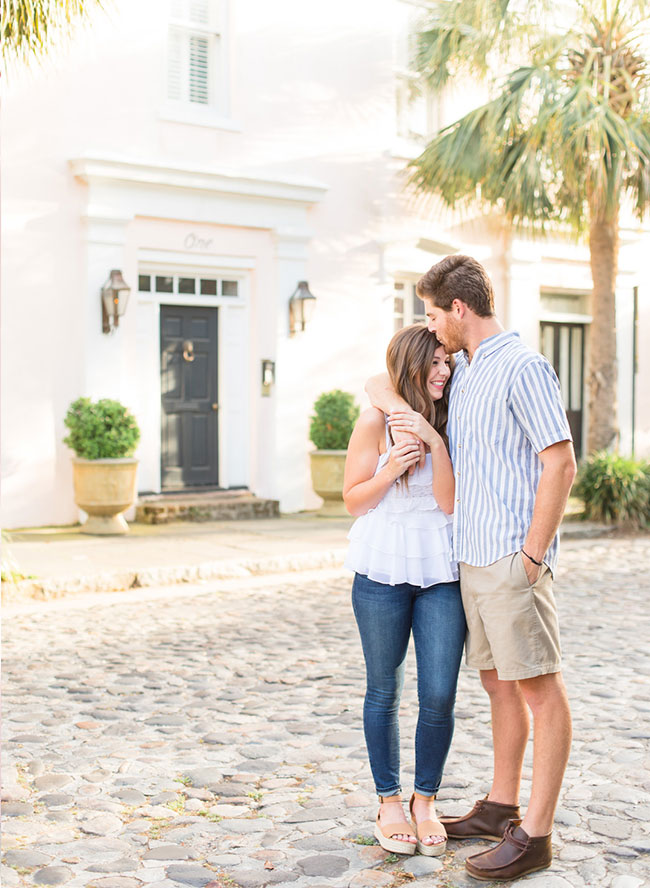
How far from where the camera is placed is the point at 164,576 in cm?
901

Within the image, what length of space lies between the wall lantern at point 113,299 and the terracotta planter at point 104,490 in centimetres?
152

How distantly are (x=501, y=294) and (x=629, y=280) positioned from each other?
118 inches

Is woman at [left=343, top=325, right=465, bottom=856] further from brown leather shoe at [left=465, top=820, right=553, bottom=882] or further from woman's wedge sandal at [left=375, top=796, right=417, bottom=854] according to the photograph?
brown leather shoe at [left=465, top=820, right=553, bottom=882]

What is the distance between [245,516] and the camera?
12.6 m

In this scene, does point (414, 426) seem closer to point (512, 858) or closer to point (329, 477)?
point (512, 858)

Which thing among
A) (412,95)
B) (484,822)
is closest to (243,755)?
(484,822)

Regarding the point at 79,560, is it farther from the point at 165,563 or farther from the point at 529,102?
the point at 529,102

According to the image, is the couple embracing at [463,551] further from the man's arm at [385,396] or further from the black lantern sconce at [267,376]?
the black lantern sconce at [267,376]

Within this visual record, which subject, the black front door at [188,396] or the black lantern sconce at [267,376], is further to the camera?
the black lantern sconce at [267,376]

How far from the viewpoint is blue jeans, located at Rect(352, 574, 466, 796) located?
3.53 meters

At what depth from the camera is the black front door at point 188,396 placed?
1246 cm

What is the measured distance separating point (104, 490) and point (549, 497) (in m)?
8.22

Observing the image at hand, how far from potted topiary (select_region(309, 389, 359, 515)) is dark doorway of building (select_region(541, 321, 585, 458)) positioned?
4759mm

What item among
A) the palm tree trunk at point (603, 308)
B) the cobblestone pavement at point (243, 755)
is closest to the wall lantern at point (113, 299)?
the cobblestone pavement at point (243, 755)
